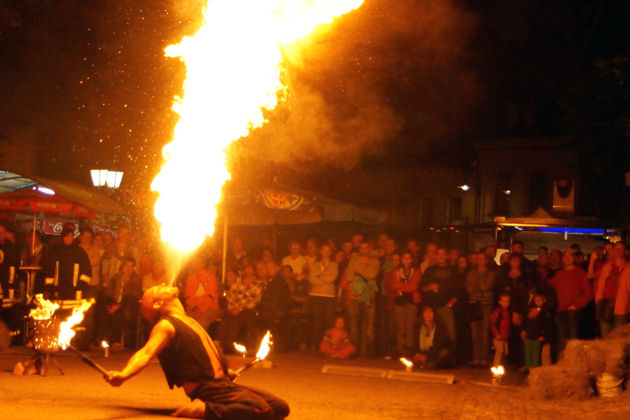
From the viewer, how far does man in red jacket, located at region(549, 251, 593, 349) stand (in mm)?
12492

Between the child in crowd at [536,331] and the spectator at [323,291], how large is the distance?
3.38 metres

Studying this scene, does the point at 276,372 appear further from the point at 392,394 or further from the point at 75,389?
the point at 75,389

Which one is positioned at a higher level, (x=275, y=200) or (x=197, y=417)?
(x=275, y=200)

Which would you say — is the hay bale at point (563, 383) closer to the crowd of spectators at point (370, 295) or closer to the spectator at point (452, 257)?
the crowd of spectators at point (370, 295)

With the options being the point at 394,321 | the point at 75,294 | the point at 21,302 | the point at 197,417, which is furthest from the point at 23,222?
the point at 197,417

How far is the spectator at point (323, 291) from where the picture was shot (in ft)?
46.6

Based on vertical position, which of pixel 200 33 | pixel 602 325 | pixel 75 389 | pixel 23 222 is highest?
pixel 200 33

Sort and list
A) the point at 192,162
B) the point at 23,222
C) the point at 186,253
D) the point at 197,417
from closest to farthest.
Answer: the point at 197,417 → the point at 192,162 → the point at 186,253 → the point at 23,222

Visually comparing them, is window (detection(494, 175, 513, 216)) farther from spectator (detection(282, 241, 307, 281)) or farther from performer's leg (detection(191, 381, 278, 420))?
performer's leg (detection(191, 381, 278, 420))

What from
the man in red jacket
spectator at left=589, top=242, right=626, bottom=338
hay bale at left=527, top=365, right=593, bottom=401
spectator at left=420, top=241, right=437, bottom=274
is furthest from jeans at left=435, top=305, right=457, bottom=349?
hay bale at left=527, top=365, right=593, bottom=401

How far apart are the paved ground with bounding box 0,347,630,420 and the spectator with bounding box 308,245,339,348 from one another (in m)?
2.29

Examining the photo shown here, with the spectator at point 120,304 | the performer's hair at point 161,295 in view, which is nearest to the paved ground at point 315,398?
the performer's hair at point 161,295

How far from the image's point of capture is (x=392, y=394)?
10.2 meters

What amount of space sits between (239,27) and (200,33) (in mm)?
524
